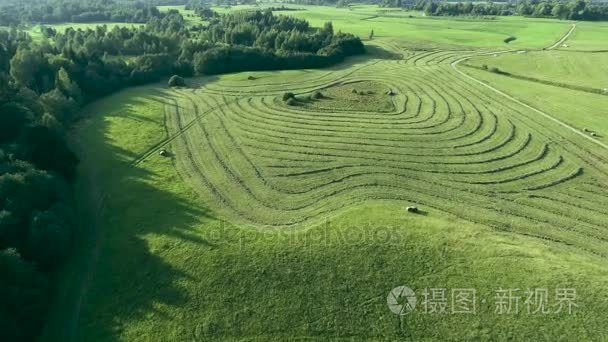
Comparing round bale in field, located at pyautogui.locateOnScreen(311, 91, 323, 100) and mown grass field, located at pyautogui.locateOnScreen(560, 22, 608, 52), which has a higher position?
mown grass field, located at pyautogui.locateOnScreen(560, 22, 608, 52)

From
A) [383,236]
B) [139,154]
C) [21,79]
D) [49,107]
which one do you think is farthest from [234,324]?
[21,79]

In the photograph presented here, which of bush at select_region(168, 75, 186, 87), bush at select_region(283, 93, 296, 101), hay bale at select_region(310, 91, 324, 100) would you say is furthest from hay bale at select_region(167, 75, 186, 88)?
hay bale at select_region(310, 91, 324, 100)

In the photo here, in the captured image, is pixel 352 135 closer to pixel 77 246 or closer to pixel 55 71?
pixel 77 246

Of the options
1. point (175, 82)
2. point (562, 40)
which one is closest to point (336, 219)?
point (175, 82)

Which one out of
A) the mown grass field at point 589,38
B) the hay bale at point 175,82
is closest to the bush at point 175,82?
the hay bale at point 175,82

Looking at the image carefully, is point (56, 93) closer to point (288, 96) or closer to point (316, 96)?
point (288, 96)

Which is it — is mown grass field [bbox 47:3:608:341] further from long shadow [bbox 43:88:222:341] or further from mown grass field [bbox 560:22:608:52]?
mown grass field [bbox 560:22:608:52]

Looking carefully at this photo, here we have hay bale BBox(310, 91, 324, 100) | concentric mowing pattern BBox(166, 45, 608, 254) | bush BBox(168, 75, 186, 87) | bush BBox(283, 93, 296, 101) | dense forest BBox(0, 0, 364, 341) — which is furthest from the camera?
bush BBox(168, 75, 186, 87)
